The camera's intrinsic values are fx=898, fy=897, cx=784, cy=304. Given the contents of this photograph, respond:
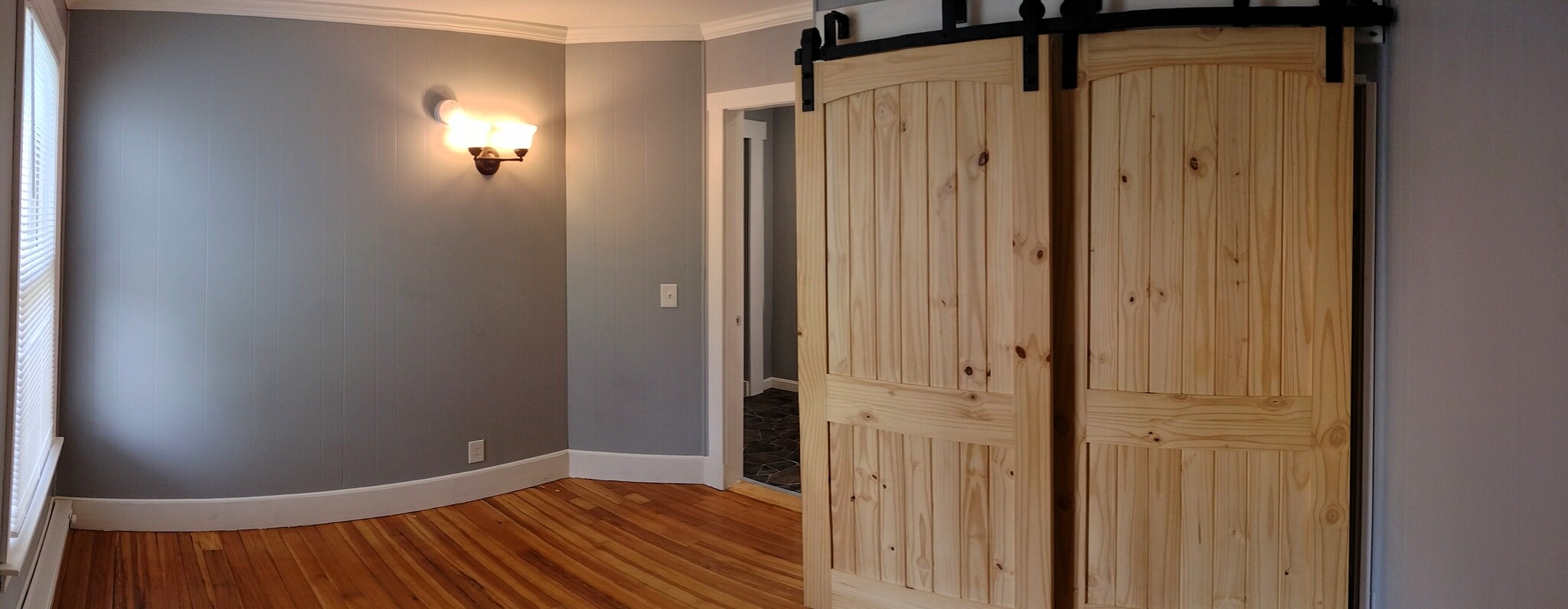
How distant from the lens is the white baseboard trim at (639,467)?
4.24 meters

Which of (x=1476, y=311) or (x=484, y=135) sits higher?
(x=484, y=135)

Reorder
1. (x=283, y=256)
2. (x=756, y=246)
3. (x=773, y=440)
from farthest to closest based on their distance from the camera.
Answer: (x=756, y=246) → (x=773, y=440) → (x=283, y=256)

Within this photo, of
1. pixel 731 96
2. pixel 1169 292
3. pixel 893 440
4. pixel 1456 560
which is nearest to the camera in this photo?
pixel 1456 560

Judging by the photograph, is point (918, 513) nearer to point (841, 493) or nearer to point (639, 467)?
point (841, 493)

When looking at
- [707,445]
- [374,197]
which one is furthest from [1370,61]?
[374,197]

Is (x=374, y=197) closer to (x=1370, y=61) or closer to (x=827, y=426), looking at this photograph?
(x=827, y=426)

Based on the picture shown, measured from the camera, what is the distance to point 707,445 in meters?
4.23

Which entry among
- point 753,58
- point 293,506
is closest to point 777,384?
point 753,58

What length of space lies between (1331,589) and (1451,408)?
65 cm

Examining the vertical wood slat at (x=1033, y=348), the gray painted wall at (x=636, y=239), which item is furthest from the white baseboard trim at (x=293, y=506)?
the vertical wood slat at (x=1033, y=348)

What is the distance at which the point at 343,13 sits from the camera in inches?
141

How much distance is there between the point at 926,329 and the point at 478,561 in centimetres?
191

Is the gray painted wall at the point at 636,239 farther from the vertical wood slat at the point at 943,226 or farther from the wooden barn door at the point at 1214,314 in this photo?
the wooden barn door at the point at 1214,314

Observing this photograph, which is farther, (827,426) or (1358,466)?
(827,426)
